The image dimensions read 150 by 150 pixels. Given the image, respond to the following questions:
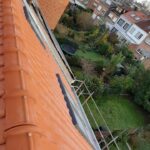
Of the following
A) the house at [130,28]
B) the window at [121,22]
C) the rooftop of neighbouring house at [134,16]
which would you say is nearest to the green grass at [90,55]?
the house at [130,28]

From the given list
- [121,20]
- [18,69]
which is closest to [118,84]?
[18,69]

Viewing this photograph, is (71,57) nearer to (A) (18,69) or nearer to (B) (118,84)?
(B) (118,84)

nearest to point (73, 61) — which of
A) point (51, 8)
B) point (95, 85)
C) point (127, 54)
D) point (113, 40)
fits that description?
point (95, 85)

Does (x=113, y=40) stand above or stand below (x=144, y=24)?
below

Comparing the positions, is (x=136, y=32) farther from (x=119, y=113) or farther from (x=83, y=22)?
(x=119, y=113)

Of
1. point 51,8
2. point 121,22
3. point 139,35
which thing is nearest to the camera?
point 51,8

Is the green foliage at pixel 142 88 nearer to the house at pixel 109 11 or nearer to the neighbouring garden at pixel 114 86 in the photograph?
the neighbouring garden at pixel 114 86

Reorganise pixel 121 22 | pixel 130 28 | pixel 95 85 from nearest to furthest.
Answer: pixel 95 85 < pixel 130 28 < pixel 121 22

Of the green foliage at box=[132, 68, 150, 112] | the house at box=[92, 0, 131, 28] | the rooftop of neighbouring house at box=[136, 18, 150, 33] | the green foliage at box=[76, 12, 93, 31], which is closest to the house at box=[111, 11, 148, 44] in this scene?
the rooftop of neighbouring house at box=[136, 18, 150, 33]
